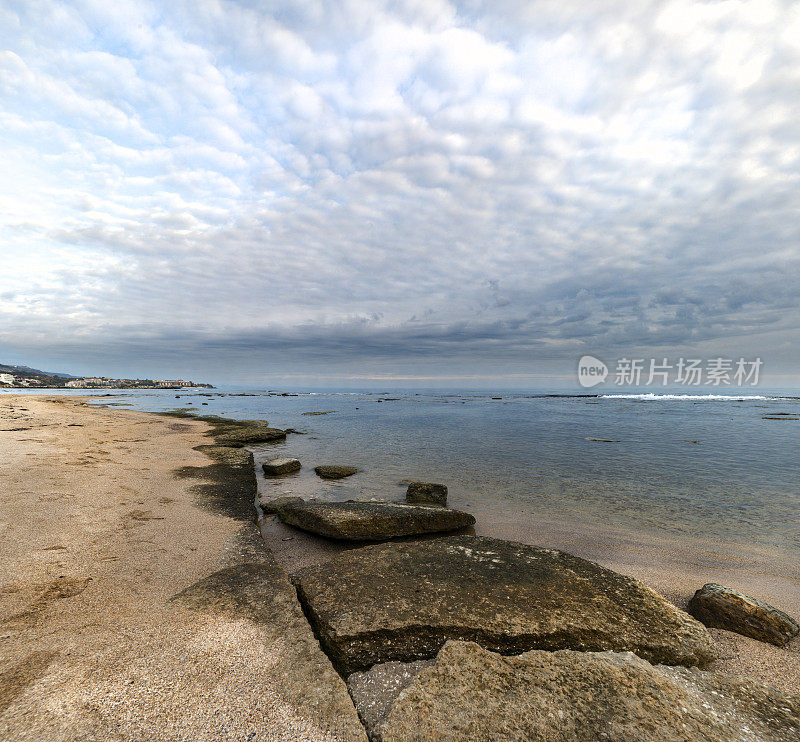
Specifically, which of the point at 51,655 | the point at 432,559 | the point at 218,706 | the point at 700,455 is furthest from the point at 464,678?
the point at 700,455

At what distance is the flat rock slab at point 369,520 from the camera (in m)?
6.93

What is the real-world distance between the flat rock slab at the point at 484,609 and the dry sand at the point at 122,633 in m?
0.90

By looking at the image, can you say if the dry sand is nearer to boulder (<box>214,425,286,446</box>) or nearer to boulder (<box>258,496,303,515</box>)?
boulder (<box>258,496,303,515</box>)

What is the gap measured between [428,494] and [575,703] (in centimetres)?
769

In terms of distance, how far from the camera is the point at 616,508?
10.1 m

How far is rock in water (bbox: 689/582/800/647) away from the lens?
14.1 ft

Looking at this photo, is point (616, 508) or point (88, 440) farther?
point (88, 440)

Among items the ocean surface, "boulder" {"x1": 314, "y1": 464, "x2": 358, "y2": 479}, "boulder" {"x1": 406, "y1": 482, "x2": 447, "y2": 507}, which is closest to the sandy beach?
the ocean surface

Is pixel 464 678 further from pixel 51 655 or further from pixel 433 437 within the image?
pixel 433 437

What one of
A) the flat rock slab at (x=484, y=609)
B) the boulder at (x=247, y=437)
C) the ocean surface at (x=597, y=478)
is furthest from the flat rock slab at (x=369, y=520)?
the boulder at (x=247, y=437)

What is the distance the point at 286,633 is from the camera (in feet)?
11.7

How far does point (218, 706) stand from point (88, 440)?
55.8ft

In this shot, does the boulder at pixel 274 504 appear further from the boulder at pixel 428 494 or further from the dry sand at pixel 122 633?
the boulder at pixel 428 494

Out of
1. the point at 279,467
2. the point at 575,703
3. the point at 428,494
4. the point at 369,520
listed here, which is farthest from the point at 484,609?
the point at 279,467
